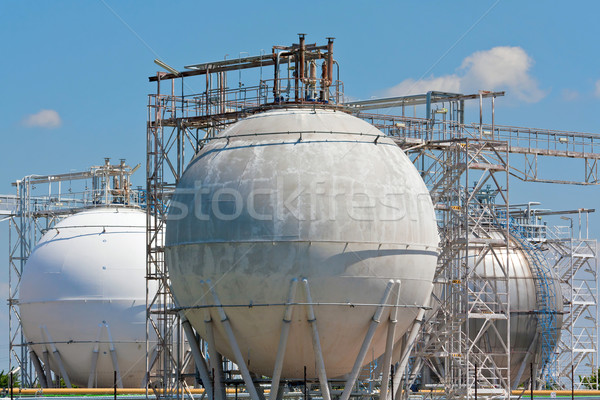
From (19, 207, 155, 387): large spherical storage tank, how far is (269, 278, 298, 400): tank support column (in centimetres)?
1566

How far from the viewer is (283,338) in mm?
27969

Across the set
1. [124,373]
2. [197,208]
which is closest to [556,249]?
[124,373]

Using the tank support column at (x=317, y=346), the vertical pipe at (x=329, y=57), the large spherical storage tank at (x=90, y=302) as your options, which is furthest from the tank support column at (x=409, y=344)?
the large spherical storage tank at (x=90, y=302)

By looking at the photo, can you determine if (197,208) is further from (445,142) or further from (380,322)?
(445,142)

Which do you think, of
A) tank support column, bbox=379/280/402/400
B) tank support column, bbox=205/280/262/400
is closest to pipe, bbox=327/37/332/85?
tank support column, bbox=379/280/402/400

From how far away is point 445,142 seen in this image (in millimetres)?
39625

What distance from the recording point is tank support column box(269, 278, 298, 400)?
27750 mm

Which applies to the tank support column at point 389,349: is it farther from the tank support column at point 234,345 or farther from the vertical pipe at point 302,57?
the vertical pipe at point 302,57

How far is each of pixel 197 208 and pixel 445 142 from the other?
13.4 meters

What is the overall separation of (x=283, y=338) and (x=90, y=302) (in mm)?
17037

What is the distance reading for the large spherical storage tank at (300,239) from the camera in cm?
2789

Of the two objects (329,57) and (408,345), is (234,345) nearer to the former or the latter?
(408,345)

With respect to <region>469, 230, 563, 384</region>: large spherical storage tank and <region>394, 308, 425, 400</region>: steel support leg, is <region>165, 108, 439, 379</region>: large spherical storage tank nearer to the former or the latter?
<region>394, 308, 425, 400</region>: steel support leg

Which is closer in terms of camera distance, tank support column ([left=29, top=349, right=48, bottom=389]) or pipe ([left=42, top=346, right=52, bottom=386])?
pipe ([left=42, top=346, right=52, bottom=386])
